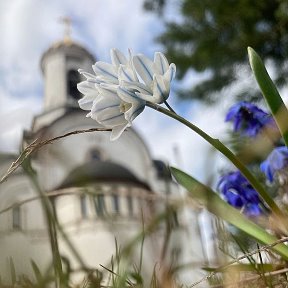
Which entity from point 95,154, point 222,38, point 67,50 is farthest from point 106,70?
point 67,50

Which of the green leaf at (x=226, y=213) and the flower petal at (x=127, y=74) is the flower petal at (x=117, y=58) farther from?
the green leaf at (x=226, y=213)

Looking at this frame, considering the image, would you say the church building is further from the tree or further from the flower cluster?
the tree

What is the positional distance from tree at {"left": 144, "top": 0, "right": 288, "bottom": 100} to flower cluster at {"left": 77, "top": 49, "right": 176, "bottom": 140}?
410 cm

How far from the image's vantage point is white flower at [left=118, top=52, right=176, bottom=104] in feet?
1.55

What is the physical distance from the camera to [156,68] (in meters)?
0.48

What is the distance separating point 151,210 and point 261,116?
375 millimetres

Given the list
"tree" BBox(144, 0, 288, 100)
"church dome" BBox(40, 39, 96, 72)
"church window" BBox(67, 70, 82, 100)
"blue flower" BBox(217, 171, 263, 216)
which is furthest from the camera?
"church dome" BBox(40, 39, 96, 72)

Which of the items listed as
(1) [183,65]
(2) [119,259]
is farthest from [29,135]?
(1) [183,65]

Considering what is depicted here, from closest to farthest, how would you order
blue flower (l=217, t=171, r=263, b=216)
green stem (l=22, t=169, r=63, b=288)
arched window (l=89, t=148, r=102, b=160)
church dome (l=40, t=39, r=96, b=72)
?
green stem (l=22, t=169, r=63, b=288) → blue flower (l=217, t=171, r=263, b=216) → arched window (l=89, t=148, r=102, b=160) → church dome (l=40, t=39, r=96, b=72)

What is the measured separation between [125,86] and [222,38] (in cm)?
476

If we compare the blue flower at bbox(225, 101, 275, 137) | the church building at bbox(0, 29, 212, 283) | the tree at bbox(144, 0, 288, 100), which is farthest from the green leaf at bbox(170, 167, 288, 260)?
the tree at bbox(144, 0, 288, 100)

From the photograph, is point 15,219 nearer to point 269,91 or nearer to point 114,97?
point 114,97

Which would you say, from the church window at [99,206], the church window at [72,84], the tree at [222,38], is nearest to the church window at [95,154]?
the church window at [72,84]

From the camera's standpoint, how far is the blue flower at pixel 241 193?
75 centimetres
